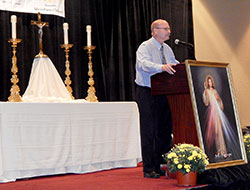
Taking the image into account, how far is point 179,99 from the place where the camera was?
3936 millimetres

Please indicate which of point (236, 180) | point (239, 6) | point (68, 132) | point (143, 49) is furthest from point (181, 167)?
point (239, 6)

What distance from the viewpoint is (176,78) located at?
12.5 feet

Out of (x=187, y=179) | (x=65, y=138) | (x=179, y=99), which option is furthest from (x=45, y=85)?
(x=187, y=179)

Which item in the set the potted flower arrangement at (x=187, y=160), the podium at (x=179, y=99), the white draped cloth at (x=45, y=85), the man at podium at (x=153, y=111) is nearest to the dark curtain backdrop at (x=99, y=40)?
the white draped cloth at (x=45, y=85)

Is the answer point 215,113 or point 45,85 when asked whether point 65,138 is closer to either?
point 45,85

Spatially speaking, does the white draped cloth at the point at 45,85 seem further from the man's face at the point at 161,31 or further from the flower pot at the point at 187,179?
the flower pot at the point at 187,179

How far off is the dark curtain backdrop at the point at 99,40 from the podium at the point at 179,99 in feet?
8.54

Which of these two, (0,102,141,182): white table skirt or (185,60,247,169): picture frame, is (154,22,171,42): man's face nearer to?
(185,60,247,169): picture frame

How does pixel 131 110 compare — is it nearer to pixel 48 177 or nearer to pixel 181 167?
pixel 48 177

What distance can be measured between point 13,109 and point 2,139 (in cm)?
31

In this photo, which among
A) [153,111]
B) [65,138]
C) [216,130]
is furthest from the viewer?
[65,138]

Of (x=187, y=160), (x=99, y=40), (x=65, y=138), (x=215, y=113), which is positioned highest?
(x=99, y=40)

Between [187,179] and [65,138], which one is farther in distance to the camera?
[65,138]

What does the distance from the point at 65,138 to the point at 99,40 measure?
7.96 feet
